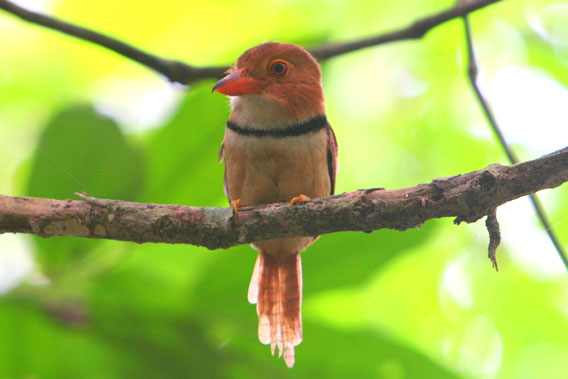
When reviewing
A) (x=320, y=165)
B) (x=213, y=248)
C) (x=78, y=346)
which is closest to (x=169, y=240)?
(x=213, y=248)

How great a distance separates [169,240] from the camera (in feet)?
7.09

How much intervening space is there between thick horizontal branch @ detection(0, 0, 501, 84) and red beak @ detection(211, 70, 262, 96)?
0.19ft

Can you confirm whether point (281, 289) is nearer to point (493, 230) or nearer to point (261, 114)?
point (261, 114)

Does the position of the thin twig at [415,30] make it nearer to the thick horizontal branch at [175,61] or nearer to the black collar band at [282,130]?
the thick horizontal branch at [175,61]

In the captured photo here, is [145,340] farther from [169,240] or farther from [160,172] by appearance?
[160,172]

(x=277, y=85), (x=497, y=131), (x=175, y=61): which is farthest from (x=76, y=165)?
(x=497, y=131)

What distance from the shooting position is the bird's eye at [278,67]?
120 inches

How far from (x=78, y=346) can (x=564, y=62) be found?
14.8 ft

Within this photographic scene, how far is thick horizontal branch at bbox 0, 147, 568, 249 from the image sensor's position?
191cm

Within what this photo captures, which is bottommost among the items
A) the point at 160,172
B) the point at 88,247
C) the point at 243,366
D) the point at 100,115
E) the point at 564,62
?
the point at 243,366

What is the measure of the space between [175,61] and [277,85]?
712mm

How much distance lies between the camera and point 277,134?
2.93 meters

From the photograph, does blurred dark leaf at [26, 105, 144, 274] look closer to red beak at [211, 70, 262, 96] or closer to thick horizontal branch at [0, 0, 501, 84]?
thick horizontal branch at [0, 0, 501, 84]

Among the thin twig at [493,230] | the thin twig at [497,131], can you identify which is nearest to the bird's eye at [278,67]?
the thin twig at [497,131]
